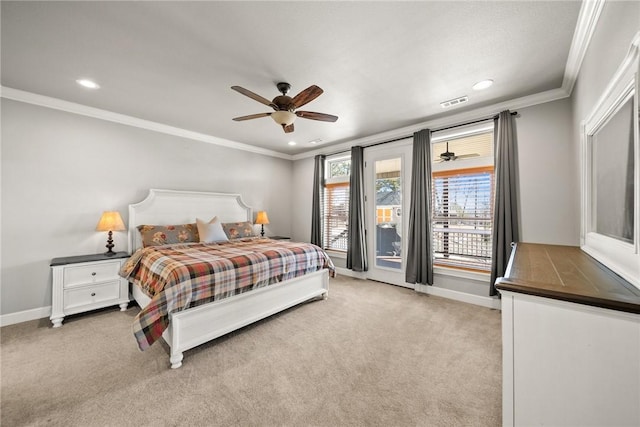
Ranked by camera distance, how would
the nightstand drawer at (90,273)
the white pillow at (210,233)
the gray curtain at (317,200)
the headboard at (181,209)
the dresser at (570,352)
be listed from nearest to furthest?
the dresser at (570,352) → the nightstand drawer at (90,273) → the headboard at (181,209) → the white pillow at (210,233) → the gray curtain at (317,200)

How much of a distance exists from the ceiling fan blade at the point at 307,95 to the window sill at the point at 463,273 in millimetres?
3002

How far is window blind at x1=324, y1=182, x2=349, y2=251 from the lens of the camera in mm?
5016

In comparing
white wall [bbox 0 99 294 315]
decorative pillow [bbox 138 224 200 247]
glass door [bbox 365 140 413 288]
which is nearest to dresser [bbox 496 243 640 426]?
glass door [bbox 365 140 413 288]

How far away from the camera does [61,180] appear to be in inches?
121

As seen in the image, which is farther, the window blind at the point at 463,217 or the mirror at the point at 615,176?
the window blind at the point at 463,217

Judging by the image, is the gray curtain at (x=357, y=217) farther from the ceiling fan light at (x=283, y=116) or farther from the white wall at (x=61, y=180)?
the white wall at (x=61, y=180)

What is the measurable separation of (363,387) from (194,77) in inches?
125

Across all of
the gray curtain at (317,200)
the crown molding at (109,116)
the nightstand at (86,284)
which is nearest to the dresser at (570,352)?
the nightstand at (86,284)

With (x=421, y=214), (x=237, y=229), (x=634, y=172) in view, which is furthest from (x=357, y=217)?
(x=634, y=172)

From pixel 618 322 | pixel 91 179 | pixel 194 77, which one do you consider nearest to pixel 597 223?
pixel 618 322

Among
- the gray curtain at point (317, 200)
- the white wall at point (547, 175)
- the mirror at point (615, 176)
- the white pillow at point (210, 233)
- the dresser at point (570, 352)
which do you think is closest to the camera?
the dresser at point (570, 352)

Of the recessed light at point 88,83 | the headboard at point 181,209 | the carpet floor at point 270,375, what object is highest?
the recessed light at point 88,83

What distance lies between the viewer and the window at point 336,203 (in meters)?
5.01

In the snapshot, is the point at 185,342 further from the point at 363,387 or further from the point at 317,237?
the point at 317,237
